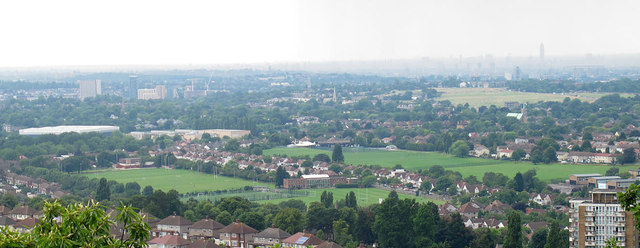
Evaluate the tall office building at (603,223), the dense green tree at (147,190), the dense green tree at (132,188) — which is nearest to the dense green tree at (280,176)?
the dense green tree at (147,190)

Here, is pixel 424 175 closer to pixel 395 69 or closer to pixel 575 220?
pixel 575 220

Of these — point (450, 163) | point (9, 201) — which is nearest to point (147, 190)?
point (9, 201)

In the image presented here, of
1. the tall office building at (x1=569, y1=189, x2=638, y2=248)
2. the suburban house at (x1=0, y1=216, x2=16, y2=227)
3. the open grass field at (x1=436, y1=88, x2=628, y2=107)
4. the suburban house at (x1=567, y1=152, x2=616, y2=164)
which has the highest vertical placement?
the tall office building at (x1=569, y1=189, x2=638, y2=248)

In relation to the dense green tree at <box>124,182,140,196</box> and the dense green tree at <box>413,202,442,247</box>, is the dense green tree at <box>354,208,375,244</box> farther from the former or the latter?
the dense green tree at <box>124,182,140,196</box>

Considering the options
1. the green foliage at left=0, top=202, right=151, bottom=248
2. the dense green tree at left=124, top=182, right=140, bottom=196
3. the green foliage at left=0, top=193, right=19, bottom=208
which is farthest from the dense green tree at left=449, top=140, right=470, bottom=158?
the green foliage at left=0, top=202, right=151, bottom=248

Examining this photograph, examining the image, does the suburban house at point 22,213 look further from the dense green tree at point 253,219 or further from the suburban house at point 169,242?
the dense green tree at point 253,219

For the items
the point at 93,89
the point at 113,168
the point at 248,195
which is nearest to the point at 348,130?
the point at 113,168
